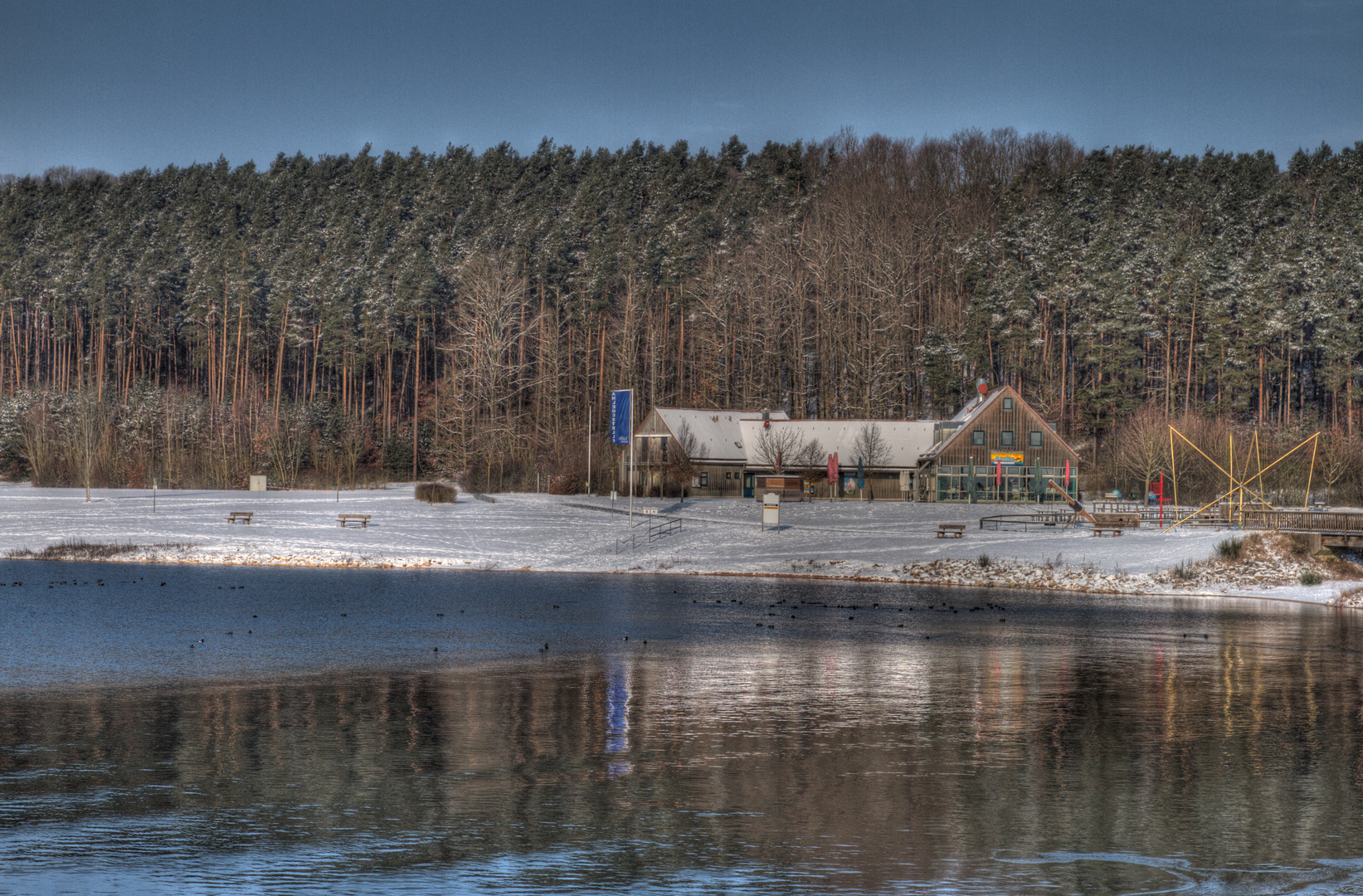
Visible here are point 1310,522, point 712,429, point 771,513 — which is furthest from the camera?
point 712,429

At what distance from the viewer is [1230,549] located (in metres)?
49.6

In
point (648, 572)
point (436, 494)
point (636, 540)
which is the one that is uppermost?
point (436, 494)

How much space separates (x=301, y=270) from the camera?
11975cm

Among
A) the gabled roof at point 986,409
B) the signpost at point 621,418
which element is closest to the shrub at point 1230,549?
the gabled roof at point 986,409

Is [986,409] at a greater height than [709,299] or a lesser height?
lesser

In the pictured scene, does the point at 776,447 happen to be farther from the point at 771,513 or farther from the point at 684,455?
the point at 771,513

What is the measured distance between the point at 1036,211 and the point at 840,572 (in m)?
64.2

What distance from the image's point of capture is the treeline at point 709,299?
96.4m

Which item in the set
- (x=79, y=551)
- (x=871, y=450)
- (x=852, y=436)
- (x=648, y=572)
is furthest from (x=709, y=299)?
(x=79, y=551)

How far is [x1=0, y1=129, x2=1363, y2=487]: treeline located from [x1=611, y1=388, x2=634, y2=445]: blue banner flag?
1188cm

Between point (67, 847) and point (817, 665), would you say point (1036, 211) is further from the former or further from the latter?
point (67, 847)

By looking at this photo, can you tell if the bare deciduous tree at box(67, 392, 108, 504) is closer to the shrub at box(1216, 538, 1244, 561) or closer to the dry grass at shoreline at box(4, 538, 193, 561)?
the dry grass at shoreline at box(4, 538, 193, 561)

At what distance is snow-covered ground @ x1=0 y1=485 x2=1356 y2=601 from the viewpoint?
50312mm

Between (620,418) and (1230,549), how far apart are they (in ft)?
136
